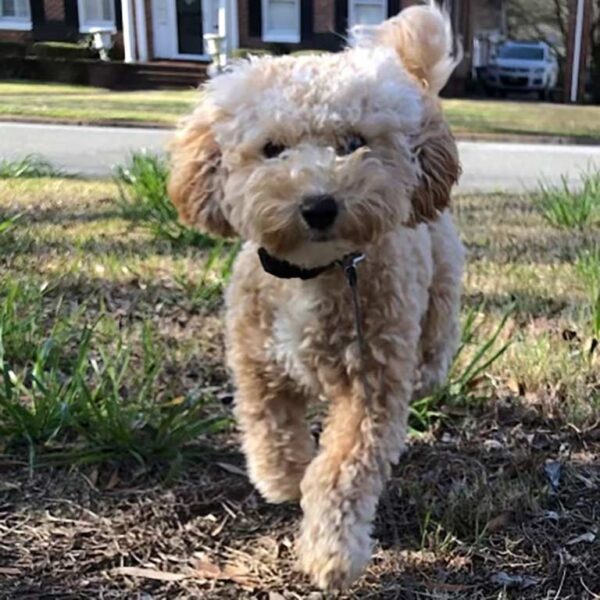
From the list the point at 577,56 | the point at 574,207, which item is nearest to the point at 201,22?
the point at 577,56

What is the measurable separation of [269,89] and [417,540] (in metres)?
1.22

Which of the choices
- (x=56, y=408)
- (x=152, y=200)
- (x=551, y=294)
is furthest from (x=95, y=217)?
(x=56, y=408)

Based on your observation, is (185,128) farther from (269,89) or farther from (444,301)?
(444,301)

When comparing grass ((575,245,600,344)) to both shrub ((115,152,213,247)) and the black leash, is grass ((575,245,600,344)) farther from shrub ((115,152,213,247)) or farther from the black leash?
shrub ((115,152,213,247))

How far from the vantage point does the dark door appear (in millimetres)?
23297

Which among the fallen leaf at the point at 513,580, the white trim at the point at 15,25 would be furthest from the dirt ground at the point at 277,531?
the white trim at the point at 15,25

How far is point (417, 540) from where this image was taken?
269cm

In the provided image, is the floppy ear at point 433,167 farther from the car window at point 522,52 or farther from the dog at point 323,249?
the car window at point 522,52

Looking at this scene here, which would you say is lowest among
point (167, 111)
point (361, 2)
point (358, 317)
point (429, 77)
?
point (167, 111)

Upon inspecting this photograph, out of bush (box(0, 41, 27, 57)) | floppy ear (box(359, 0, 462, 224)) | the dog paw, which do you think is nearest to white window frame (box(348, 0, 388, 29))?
bush (box(0, 41, 27, 57))

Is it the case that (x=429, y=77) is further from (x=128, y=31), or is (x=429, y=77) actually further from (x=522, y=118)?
(x=128, y=31)

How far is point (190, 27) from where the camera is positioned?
23.4 metres

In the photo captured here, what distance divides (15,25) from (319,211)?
945 inches

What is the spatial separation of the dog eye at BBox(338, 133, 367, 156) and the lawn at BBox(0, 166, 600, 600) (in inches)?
38.6
